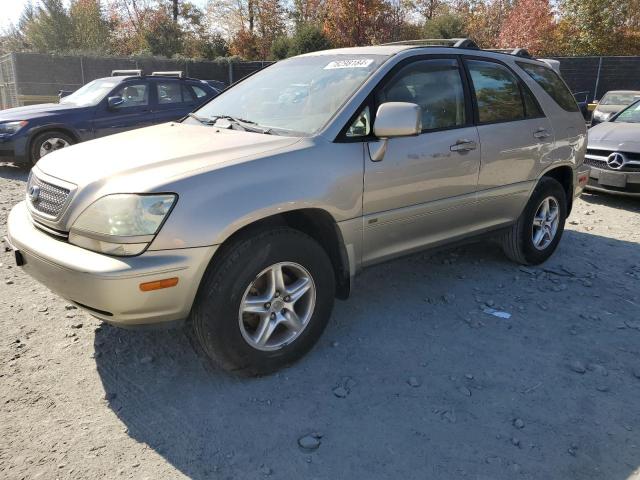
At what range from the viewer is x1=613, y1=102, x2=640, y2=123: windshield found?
799 centimetres

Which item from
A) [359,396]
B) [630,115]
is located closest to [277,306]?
[359,396]

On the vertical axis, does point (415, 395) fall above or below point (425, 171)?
Answer: below

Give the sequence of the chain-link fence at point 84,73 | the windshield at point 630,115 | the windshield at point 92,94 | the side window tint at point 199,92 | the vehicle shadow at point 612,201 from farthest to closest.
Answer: the chain-link fence at point 84,73 → the side window tint at point 199,92 → the windshield at point 92,94 → the windshield at point 630,115 → the vehicle shadow at point 612,201

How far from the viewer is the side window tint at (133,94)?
925 cm

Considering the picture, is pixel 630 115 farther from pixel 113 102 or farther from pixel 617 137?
pixel 113 102

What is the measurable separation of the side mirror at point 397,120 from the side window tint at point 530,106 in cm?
179

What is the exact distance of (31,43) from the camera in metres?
33.3

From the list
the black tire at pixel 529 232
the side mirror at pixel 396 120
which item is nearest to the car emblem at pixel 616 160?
the black tire at pixel 529 232

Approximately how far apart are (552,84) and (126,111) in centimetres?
715

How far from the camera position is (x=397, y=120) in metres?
3.04

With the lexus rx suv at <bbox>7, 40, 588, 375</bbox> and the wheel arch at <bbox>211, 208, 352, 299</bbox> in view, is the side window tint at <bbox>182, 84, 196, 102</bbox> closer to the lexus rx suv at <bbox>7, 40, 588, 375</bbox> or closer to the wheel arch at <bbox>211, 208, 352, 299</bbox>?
the lexus rx suv at <bbox>7, 40, 588, 375</bbox>

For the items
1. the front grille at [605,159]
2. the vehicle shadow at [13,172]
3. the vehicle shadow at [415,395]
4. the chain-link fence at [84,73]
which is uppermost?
the chain-link fence at [84,73]

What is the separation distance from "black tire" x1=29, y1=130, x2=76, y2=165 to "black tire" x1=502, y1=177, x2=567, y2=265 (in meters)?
7.37

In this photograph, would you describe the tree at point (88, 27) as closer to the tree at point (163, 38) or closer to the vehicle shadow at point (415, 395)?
the tree at point (163, 38)
